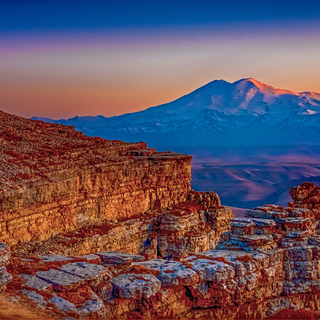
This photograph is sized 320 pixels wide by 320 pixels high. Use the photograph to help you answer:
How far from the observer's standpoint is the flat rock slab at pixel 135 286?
72.7 feet

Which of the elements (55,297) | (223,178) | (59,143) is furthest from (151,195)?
(223,178)

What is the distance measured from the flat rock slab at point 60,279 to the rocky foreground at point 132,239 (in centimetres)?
5

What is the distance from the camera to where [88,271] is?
21859 millimetres

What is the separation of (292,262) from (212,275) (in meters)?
7.45

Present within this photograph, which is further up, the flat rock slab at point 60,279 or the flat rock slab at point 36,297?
the flat rock slab at point 60,279

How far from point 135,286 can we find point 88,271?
2.32 metres

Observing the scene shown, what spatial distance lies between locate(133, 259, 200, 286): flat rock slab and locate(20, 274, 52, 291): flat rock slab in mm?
7176

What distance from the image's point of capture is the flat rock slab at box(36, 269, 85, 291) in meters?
19.8

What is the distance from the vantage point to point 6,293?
17625 mm

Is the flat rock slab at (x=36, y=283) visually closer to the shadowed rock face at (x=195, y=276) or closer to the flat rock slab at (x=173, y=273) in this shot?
the shadowed rock face at (x=195, y=276)

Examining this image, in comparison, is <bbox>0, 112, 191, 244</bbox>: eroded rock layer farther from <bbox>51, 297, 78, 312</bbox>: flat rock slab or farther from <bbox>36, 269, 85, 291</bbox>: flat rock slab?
<bbox>51, 297, 78, 312</bbox>: flat rock slab

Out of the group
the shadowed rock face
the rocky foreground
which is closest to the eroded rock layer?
the rocky foreground

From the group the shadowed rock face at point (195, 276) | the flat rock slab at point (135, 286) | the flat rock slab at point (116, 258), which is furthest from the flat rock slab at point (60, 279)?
the flat rock slab at point (116, 258)

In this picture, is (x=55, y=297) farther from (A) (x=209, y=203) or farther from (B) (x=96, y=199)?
(A) (x=209, y=203)
